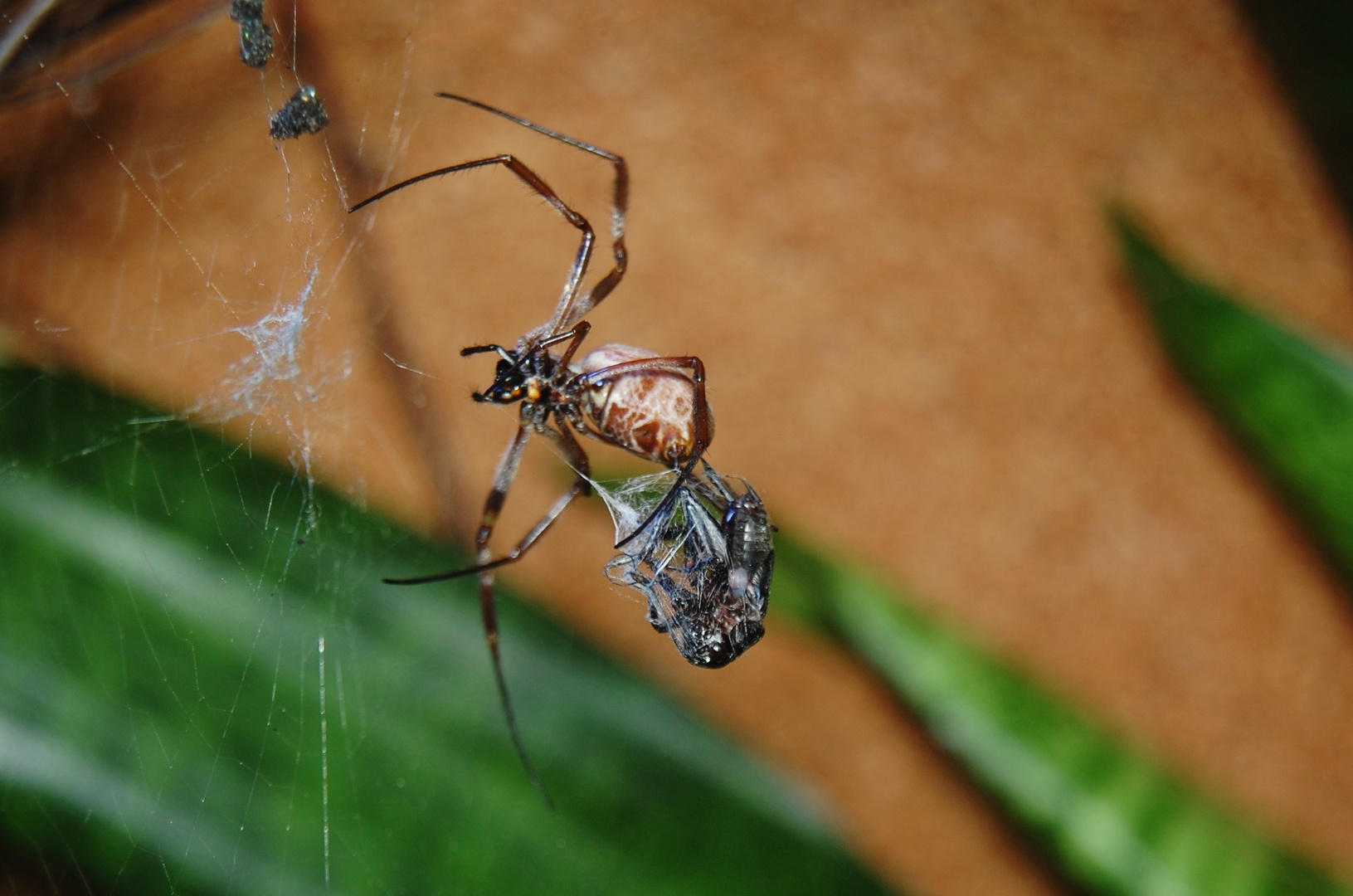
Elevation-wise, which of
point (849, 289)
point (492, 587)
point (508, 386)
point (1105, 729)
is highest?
point (849, 289)

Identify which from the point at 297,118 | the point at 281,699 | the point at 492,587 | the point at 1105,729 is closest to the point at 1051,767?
the point at 1105,729

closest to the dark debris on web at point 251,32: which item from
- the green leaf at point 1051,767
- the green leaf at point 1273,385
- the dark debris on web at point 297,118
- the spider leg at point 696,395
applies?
the dark debris on web at point 297,118

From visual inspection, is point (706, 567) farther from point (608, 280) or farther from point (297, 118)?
point (297, 118)

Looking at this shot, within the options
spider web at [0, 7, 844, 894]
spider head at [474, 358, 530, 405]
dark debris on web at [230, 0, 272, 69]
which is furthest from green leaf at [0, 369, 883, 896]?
dark debris on web at [230, 0, 272, 69]

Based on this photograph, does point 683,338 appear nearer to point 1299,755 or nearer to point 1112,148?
point 1112,148

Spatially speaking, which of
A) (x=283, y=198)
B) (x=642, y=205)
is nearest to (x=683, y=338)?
A: (x=642, y=205)

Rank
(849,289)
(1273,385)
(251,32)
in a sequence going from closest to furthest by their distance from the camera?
(251,32) → (1273,385) → (849,289)

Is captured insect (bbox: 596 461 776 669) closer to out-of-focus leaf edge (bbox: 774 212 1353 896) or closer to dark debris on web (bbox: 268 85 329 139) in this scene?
out-of-focus leaf edge (bbox: 774 212 1353 896)
